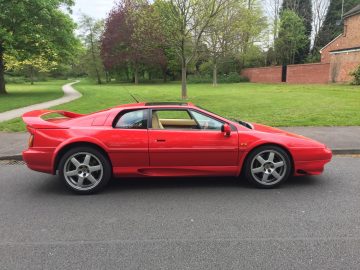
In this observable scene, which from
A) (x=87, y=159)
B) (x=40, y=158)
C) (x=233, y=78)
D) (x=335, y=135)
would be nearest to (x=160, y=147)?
(x=87, y=159)

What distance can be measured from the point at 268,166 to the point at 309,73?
123ft

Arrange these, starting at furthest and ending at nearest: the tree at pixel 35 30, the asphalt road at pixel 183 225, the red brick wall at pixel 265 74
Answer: the red brick wall at pixel 265 74 < the tree at pixel 35 30 < the asphalt road at pixel 183 225

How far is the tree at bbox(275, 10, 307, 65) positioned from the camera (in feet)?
179

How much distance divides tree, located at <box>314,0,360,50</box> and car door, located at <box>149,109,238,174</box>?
5962 centimetres

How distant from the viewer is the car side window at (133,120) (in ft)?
16.9

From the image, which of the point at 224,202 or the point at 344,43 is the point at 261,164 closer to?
the point at 224,202

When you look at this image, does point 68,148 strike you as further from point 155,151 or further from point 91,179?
point 155,151

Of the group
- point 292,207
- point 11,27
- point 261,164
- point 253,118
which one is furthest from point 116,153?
point 11,27

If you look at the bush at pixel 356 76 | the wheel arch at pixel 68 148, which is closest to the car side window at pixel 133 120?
the wheel arch at pixel 68 148

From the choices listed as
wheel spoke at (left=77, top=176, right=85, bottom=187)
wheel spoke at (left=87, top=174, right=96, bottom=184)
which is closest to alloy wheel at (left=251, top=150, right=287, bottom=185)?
wheel spoke at (left=87, top=174, right=96, bottom=184)

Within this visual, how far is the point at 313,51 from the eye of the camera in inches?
2327

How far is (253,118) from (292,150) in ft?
23.0

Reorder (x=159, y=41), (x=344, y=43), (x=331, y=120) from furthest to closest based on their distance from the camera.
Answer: (x=344, y=43), (x=159, y=41), (x=331, y=120)

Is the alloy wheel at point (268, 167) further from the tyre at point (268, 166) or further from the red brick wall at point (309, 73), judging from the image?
the red brick wall at point (309, 73)
